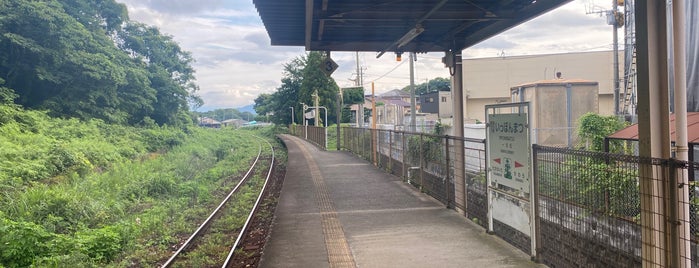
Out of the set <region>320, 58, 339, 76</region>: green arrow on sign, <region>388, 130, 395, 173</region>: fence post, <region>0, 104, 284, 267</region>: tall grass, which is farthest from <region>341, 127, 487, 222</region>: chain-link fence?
<region>0, 104, 284, 267</region>: tall grass

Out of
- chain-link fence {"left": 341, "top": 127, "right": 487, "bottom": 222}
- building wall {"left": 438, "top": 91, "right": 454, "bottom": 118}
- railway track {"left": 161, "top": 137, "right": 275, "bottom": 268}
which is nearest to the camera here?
railway track {"left": 161, "top": 137, "right": 275, "bottom": 268}

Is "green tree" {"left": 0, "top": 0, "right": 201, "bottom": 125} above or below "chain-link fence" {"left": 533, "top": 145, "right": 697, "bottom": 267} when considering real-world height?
above

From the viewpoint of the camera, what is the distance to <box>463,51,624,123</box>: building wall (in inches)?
1816

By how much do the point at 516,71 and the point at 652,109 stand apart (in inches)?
1849

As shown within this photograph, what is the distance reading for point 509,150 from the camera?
578 cm

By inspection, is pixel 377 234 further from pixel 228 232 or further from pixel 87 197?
pixel 87 197

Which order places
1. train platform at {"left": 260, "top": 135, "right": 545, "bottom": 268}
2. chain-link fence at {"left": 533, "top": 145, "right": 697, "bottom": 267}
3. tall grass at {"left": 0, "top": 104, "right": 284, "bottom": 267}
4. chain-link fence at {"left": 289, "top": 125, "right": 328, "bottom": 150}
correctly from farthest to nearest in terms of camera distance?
chain-link fence at {"left": 289, "top": 125, "right": 328, "bottom": 150}, tall grass at {"left": 0, "top": 104, "right": 284, "bottom": 267}, train platform at {"left": 260, "top": 135, "right": 545, "bottom": 268}, chain-link fence at {"left": 533, "top": 145, "right": 697, "bottom": 267}

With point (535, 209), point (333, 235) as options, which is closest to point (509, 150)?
point (535, 209)

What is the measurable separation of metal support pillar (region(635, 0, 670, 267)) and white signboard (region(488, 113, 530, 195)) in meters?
1.50

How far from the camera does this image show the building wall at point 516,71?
46.1m

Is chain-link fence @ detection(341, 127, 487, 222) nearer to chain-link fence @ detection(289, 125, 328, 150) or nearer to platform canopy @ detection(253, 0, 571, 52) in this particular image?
platform canopy @ detection(253, 0, 571, 52)

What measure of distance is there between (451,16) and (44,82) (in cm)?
2063

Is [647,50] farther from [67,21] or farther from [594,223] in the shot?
[67,21]

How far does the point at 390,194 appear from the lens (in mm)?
10555
